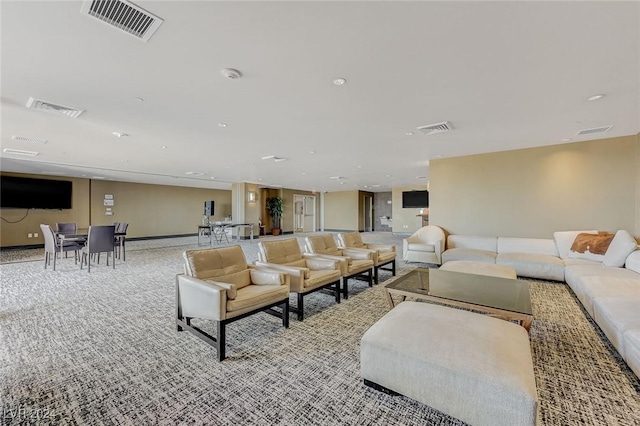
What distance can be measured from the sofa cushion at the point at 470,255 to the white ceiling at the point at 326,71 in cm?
216

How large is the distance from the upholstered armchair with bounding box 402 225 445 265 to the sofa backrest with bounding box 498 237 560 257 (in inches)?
44.9

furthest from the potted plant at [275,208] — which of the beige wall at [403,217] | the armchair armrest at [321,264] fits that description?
the armchair armrest at [321,264]

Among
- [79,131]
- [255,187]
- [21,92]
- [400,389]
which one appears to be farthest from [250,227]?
[400,389]

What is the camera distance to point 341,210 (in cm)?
1521

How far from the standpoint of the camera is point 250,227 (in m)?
11.2

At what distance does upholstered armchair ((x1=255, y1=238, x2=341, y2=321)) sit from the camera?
305 centimetres

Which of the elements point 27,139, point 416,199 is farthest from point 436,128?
point 27,139

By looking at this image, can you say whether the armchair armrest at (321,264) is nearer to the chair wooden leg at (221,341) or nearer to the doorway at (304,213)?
the chair wooden leg at (221,341)

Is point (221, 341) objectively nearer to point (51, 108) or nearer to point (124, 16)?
point (124, 16)

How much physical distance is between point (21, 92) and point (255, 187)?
8.67 m

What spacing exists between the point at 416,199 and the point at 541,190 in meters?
5.56

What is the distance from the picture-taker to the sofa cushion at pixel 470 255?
4.96m

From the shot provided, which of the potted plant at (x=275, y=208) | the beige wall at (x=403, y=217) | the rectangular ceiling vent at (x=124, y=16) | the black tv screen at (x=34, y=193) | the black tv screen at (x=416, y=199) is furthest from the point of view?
the potted plant at (x=275, y=208)

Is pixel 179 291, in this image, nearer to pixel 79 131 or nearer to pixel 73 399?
pixel 73 399
